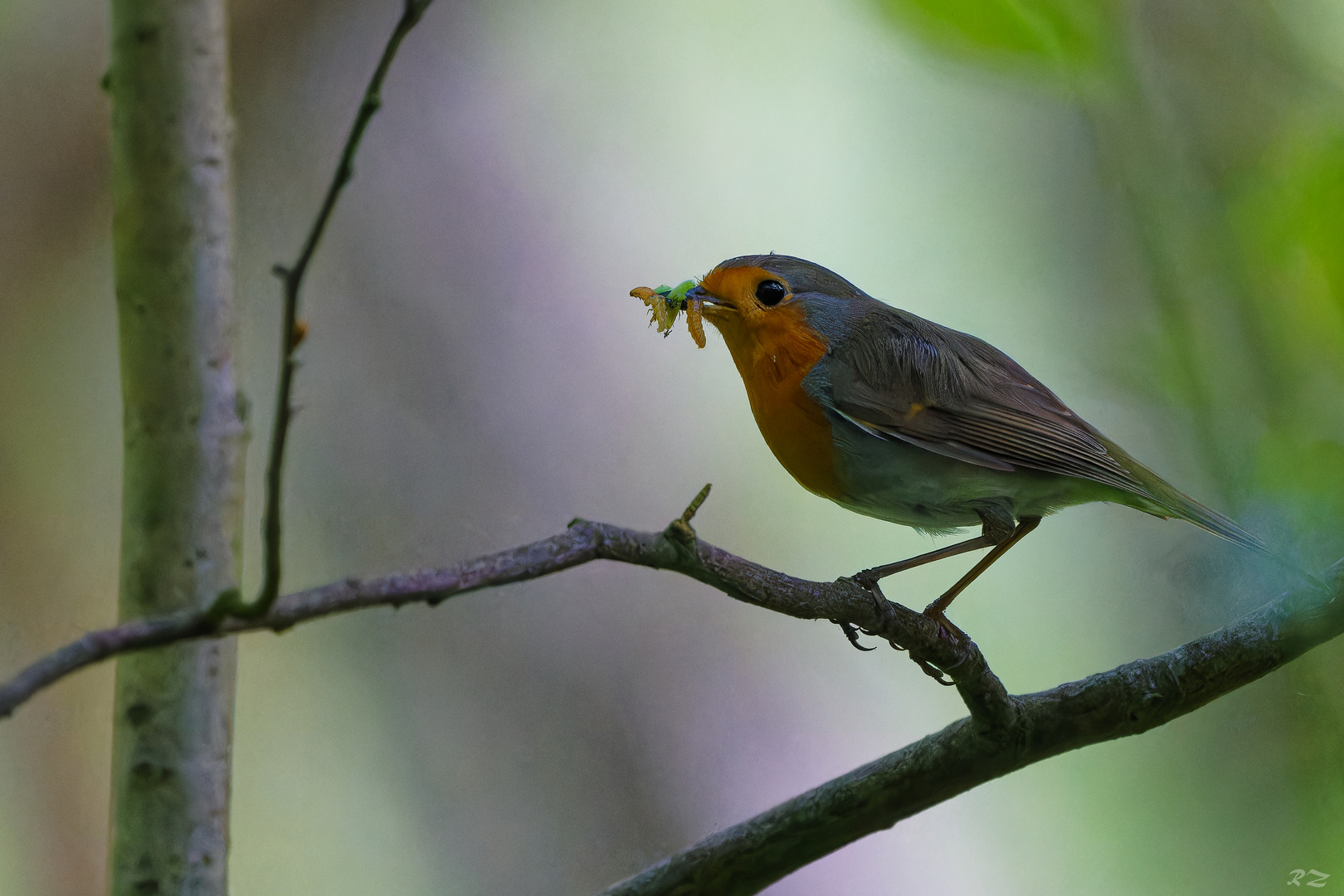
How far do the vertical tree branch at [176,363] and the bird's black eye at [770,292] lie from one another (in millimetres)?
569

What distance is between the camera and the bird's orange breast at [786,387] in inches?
44.4

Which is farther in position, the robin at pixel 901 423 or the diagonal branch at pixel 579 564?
the robin at pixel 901 423

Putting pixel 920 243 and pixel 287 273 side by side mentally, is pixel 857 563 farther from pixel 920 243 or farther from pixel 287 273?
pixel 287 273

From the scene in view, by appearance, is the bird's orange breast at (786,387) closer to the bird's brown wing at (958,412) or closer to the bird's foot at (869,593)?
the bird's brown wing at (958,412)

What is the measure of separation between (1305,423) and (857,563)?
4.03 feet

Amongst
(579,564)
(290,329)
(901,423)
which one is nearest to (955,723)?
(901,423)

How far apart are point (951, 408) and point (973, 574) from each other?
204 millimetres

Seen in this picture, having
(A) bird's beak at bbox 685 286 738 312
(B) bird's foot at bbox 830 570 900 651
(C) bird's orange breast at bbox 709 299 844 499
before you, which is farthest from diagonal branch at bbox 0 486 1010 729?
(A) bird's beak at bbox 685 286 738 312

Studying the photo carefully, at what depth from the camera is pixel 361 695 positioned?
1.77 m

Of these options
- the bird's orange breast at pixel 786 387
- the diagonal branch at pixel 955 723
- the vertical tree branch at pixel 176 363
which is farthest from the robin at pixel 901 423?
the vertical tree branch at pixel 176 363

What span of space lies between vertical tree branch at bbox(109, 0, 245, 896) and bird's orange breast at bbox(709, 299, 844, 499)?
0.54m

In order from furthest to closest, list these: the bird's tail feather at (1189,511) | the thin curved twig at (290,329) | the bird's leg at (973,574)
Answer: the bird's leg at (973,574)
the bird's tail feather at (1189,511)
the thin curved twig at (290,329)

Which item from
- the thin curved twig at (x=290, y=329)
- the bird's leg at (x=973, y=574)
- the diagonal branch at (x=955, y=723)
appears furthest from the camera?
the bird's leg at (x=973, y=574)

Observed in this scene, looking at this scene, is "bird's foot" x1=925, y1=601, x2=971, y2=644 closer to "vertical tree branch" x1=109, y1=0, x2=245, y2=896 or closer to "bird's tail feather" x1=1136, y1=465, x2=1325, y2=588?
"bird's tail feather" x1=1136, y1=465, x2=1325, y2=588
